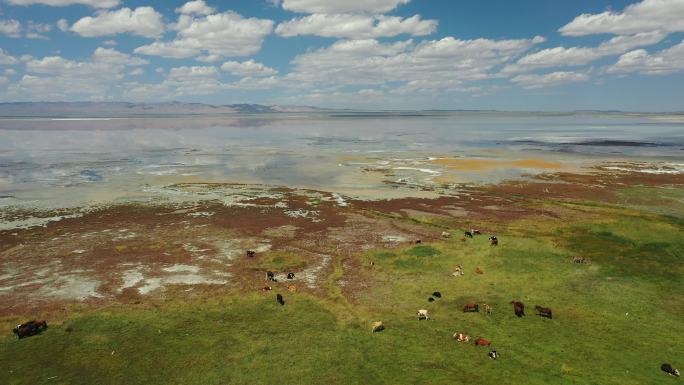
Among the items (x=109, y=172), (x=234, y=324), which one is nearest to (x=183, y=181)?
(x=109, y=172)

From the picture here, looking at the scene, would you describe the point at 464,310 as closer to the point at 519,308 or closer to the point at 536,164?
the point at 519,308

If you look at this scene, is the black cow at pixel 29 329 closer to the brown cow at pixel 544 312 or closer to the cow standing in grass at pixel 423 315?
the cow standing in grass at pixel 423 315

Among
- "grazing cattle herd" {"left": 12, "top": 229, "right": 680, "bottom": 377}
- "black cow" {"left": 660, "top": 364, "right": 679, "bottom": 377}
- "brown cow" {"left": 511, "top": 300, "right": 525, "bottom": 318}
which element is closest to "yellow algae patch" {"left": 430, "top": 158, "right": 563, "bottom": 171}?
"grazing cattle herd" {"left": 12, "top": 229, "right": 680, "bottom": 377}

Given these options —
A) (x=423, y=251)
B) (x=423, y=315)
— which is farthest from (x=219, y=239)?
(x=423, y=315)

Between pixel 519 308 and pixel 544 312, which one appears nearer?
pixel 544 312

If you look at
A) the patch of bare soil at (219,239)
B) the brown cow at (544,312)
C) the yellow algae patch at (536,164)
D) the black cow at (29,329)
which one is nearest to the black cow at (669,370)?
the brown cow at (544,312)

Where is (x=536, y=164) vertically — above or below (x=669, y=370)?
above

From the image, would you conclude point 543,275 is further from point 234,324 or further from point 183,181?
point 183,181

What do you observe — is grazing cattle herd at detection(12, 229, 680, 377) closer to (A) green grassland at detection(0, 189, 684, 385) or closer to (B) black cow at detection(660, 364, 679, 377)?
(B) black cow at detection(660, 364, 679, 377)
